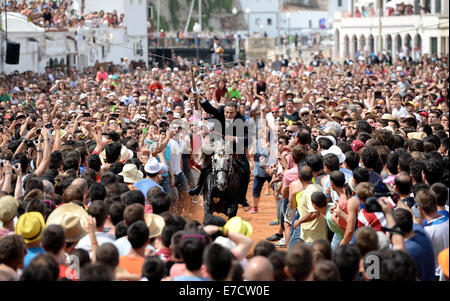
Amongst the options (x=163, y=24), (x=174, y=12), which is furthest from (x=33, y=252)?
(x=174, y=12)

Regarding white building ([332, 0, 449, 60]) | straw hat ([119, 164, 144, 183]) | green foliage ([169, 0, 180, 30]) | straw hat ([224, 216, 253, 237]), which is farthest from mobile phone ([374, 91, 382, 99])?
green foliage ([169, 0, 180, 30])

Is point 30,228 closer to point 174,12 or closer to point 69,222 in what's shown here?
point 69,222

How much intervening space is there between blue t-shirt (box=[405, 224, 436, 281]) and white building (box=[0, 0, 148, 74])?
13965mm

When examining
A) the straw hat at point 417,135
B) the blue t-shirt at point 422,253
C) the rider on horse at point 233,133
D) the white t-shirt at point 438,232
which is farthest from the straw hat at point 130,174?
the straw hat at point 417,135

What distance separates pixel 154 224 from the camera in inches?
260

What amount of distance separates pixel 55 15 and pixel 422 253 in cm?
3046

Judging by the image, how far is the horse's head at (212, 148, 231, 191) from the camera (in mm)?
10102

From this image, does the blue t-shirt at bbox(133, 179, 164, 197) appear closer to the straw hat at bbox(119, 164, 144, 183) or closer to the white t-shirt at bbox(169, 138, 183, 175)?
the straw hat at bbox(119, 164, 144, 183)

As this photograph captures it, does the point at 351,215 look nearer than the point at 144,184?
Yes

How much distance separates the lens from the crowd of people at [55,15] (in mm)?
31109

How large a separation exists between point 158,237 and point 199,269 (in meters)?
1.11

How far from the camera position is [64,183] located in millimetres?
8188

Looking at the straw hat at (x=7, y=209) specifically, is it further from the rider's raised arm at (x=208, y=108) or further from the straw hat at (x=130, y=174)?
the rider's raised arm at (x=208, y=108)

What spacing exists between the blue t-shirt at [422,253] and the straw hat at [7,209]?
3.50 m
